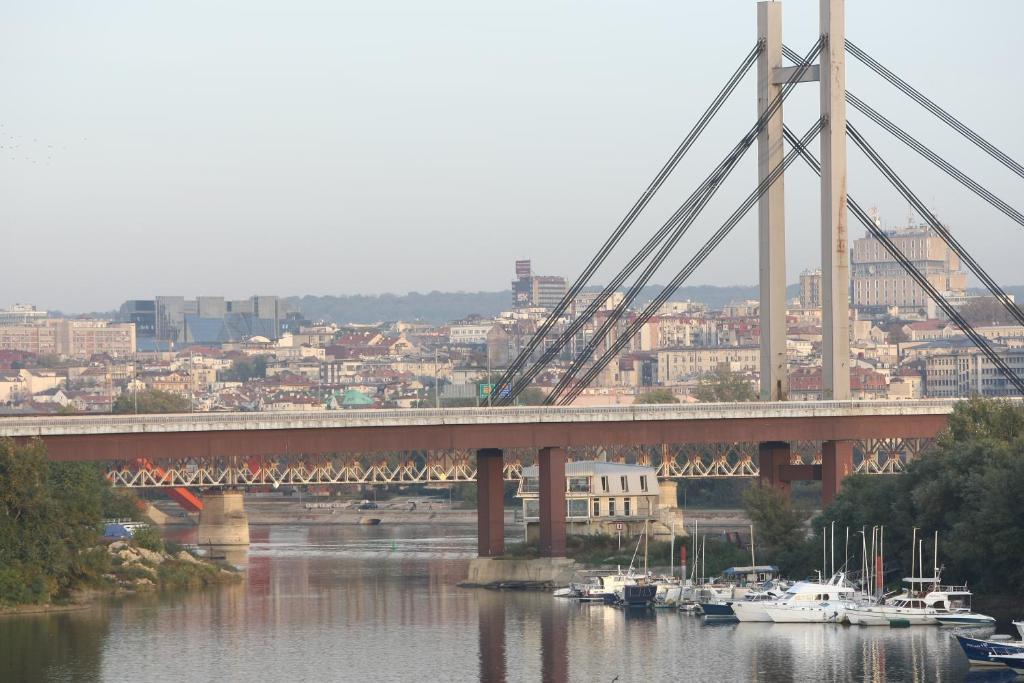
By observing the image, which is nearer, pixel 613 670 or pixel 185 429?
pixel 613 670

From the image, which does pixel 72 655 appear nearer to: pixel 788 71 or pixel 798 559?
pixel 798 559

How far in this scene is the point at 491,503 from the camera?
84812 millimetres

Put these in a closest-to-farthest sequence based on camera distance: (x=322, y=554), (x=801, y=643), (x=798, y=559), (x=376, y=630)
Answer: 1. (x=801, y=643)
2. (x=376, y=630)
3. (x=798, y=559)
4. (x=322, y=554)

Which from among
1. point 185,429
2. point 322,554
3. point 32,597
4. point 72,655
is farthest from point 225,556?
point 72,655

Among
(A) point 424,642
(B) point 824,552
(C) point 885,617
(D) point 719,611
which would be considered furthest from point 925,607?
(A) point 424,642

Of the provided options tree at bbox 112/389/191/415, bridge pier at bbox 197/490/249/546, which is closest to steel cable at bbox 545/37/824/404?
bridge pier at bbox 197/490/249/546

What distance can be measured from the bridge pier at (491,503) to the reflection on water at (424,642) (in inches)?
89.1

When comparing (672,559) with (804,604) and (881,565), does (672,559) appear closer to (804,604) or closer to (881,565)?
(804,604)

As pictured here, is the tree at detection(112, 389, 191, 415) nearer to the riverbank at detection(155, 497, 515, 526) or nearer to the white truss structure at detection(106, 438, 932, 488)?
the riverbank at detection(155, 497, 515, 526)

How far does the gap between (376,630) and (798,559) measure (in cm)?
1511

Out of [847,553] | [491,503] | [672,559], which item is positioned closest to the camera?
[847,553]

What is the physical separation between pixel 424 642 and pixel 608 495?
27827 millimetres

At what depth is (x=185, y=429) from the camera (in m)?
80.7

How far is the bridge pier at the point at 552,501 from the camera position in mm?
83688
